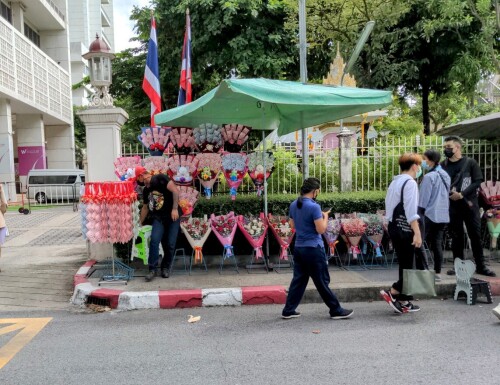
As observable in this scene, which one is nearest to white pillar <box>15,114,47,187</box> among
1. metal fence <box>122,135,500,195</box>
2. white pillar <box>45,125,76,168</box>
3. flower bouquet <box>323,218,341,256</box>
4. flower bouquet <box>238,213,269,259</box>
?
white pillar <box>45,125,76,168</box>

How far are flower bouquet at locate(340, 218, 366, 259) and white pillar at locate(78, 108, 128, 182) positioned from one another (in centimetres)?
389

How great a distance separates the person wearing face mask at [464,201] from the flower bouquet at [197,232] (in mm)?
3567

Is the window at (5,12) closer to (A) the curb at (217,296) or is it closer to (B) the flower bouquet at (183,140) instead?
(B) the flower bouquet at (183,140)

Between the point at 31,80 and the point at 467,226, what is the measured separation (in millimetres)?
25750

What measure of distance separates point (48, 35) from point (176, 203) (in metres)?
31.0

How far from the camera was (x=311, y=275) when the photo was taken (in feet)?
16.0

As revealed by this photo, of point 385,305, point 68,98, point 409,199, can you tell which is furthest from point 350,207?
point 68,98

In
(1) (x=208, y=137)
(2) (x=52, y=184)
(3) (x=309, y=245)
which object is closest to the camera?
(3) (x=309, y=245)

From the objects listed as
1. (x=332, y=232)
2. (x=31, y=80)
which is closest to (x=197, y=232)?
(x=332, y=232)

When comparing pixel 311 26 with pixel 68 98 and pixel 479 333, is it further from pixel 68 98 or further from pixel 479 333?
pixel 68 98

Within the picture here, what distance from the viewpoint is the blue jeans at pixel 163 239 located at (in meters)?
6.48

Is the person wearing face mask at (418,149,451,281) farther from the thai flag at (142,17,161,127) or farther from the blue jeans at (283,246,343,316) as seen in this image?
the thai flag at (142,17,161,127)

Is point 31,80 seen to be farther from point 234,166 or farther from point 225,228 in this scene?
point 225,228

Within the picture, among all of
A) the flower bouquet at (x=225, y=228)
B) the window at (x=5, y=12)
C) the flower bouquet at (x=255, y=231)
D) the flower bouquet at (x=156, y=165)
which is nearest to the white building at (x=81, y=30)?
the window at (x=5, y=12)
